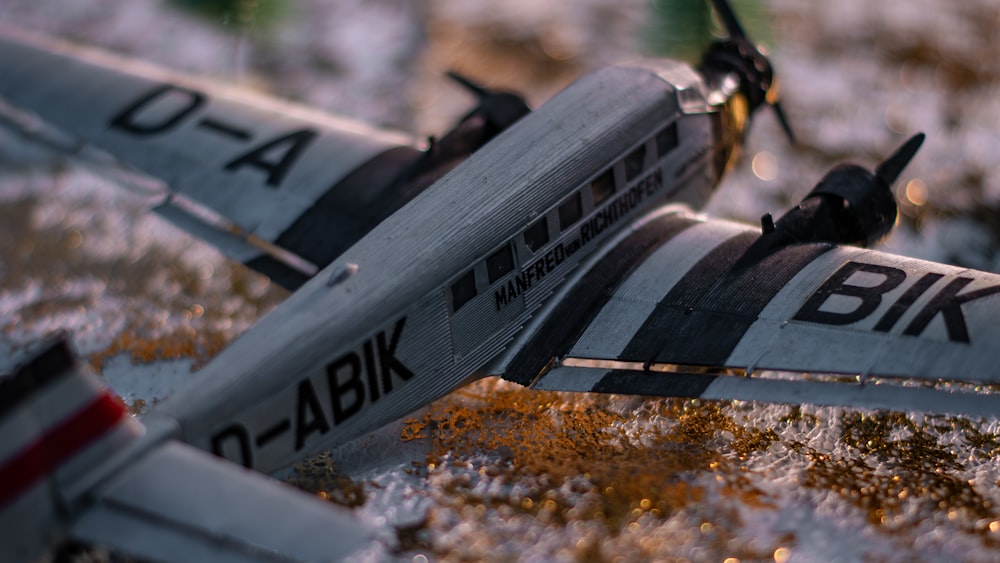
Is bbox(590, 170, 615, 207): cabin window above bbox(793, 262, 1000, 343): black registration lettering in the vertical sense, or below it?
above

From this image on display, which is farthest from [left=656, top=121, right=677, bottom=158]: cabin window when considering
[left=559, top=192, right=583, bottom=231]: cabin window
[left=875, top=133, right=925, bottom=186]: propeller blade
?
[left=875, top=133, right=925, bottom=186]: propeller blade

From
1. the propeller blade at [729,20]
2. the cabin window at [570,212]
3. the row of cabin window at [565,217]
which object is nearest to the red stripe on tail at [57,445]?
the row of cabin window at [565,217]

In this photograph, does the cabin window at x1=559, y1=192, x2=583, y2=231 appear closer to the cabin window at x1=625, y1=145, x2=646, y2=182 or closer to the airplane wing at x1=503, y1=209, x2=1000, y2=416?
the airplane wing at x1=503, y1=209, x2=1000, y2=416

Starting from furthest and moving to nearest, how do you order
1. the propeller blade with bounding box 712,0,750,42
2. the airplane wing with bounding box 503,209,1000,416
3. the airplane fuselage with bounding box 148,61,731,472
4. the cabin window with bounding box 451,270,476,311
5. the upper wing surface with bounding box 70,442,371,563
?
1. the propeller blade with bounding box 712,0,750,42
2. the cabin window with bounding box 451,270,476,311
3. the airplane wing with bounding box 503,209,1000,416
4. the airplane fuselage with bounding box 148,61,731,472
5. the upper wing surface with bounding box 70,442,371,563

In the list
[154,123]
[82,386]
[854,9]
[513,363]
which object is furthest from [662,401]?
[854,9]

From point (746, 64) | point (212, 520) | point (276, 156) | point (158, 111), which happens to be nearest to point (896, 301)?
point (746, 64)

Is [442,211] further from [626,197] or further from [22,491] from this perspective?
[22,491]

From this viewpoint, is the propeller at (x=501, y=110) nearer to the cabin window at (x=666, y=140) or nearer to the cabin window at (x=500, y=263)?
the cabin window at (x=666, y=140)
